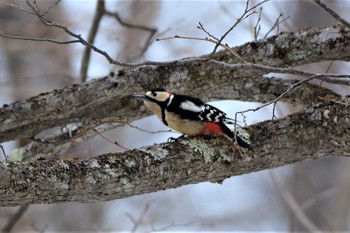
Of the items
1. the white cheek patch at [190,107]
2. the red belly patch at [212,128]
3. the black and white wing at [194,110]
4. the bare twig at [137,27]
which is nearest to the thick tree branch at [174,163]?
the red belly patch at [212,128]

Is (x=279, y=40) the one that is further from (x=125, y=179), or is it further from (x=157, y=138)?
(x=157, y=138)

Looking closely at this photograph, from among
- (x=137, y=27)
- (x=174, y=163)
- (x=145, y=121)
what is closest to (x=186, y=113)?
(x=174, y=163)

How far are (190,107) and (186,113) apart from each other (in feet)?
0.15

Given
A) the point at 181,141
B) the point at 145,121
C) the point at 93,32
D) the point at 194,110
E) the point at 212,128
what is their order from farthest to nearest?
the point at 145,121
the point at 93,32
the point at 194,110
the point at 212,128
the point at 181,141

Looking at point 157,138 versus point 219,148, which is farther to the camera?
point 157,138

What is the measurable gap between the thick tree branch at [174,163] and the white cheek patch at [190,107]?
1.25 feet

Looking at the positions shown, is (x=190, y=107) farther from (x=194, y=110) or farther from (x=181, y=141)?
(x=181, y=141)

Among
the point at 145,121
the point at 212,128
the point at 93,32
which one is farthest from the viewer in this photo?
the point at 145,121

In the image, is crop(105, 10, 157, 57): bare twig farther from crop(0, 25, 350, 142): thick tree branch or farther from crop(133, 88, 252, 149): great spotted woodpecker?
crop(133, 88, 252, 149): great spotted woodpecker

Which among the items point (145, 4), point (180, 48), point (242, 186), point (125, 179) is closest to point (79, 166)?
point (125, 179)

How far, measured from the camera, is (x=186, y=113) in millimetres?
3930

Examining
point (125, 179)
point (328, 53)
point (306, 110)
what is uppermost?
point (328, 53)

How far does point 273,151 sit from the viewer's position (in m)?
3.47

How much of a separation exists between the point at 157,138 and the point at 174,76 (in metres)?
7.20
